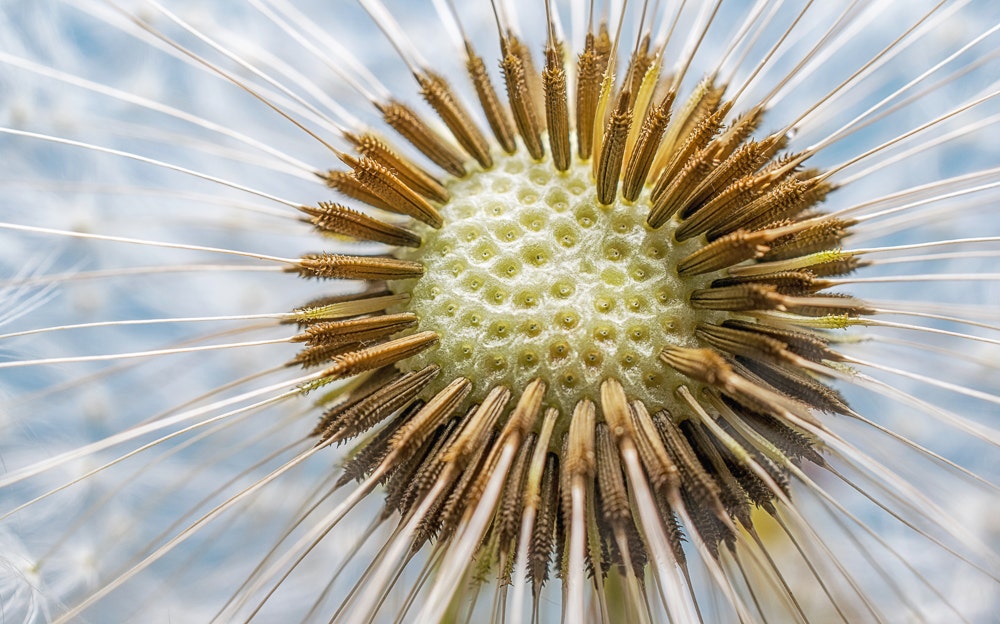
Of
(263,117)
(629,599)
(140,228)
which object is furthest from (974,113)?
(140,228)

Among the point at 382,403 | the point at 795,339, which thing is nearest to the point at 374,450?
the point at 382,403

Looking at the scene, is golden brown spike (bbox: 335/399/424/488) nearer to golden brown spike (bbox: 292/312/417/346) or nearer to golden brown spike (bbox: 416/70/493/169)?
golden brown spike (bbox: 292/312/417/346)

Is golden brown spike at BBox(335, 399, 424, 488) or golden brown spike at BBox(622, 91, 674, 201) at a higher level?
golden brown spike at BBox(622, 91, 674, 201)

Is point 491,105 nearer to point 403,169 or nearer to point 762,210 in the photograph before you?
point 403,169

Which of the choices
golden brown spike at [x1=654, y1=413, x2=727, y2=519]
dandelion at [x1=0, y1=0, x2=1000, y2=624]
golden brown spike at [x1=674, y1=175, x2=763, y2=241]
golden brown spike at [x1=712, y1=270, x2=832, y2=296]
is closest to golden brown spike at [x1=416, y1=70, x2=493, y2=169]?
dandelion at [x1=0, y1=0, x2=1000, y2=624]

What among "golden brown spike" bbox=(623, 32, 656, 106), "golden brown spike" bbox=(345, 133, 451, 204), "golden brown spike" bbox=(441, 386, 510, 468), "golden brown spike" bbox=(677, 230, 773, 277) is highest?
"golden brown spike" bbox=(623, 32, 656, 106)

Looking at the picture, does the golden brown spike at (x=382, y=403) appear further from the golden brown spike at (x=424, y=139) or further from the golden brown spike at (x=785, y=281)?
the golden brown spike at (x=785, y=281)

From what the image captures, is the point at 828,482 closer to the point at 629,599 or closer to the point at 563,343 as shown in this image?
the point at 629,599
